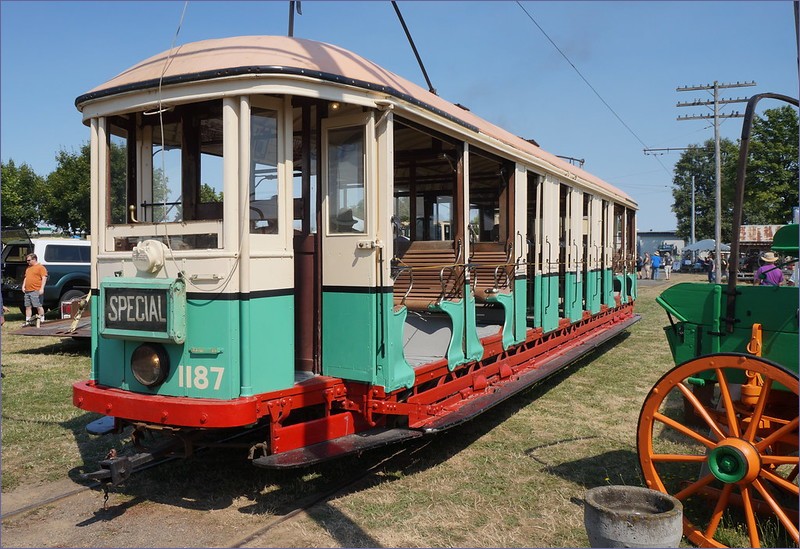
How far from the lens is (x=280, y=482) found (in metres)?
4.84

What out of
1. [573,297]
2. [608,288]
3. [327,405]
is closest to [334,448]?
[327,405]

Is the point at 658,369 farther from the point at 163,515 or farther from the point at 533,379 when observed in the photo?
the point at 163,515

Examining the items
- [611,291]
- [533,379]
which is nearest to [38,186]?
[611,291]

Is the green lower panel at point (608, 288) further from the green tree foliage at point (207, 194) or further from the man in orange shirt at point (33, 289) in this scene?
the man in orange shirt at point (33, 289)

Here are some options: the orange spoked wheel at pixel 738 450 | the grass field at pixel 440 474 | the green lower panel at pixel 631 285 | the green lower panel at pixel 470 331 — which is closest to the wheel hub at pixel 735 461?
the orange spoked wheel at pixel 738 450

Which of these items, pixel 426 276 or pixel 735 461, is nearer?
pixel 735 461

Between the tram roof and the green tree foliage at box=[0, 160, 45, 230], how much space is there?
26720mm

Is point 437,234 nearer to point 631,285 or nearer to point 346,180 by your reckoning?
point 346,180

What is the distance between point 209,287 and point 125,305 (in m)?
0.63

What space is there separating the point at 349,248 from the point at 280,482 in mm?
1778

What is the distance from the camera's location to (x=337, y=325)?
4.79m

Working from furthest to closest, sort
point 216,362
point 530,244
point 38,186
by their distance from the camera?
point 38,186 → point 530,244 → point 216,362

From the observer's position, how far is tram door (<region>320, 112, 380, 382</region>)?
4.67m

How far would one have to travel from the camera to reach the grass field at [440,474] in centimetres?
405
